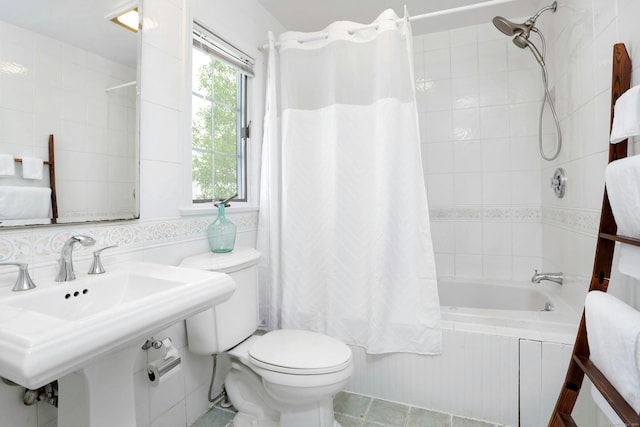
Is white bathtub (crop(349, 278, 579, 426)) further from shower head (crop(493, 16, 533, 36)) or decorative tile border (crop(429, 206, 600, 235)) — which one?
shower head (crop(493, 16, 533, 36))

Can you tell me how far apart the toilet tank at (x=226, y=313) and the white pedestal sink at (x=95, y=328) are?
11.5 inches

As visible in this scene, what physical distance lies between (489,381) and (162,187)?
169 cm

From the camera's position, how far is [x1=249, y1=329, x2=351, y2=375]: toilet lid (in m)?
1.23

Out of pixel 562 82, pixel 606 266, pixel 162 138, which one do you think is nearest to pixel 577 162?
pixel 562 82

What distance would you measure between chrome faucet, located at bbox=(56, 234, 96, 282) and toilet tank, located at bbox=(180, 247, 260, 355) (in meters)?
0.42

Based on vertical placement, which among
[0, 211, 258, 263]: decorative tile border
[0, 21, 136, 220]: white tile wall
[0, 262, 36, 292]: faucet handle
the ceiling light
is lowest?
[0, 262, 36, 292]: faucet handle

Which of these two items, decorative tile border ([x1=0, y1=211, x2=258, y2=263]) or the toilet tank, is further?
the toilet tank

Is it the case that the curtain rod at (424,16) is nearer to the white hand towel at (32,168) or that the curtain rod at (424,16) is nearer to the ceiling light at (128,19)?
the ceiling light at (128,19)

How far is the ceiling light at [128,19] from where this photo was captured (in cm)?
122

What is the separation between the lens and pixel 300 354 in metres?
1.30

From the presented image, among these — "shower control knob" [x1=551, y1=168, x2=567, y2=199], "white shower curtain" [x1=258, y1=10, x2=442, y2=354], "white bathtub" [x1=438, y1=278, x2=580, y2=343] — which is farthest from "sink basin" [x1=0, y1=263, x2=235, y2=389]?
"shower control knob" [x1=551, y1=168, x2=567, y2=199]

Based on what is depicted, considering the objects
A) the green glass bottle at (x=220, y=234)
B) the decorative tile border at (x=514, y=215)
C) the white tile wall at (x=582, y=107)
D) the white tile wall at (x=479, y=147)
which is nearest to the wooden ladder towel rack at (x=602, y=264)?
the white tile wall at (x=582, y=107)

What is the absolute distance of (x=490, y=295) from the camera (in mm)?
2287

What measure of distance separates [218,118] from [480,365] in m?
1.80
